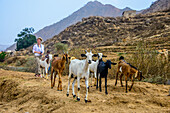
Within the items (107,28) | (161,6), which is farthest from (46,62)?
(161,6)

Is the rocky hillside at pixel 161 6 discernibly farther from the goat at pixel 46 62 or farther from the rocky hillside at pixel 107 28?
the goat at pixel 46 62

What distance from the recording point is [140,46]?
1034 centimetres

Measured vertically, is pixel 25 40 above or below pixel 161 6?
below

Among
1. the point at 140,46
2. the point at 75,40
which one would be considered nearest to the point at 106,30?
the point at 75,40

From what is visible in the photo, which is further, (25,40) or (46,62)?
(25,40)

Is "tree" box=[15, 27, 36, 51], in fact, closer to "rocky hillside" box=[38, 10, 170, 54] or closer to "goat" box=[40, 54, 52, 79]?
"rocky hillside" box=[38, 10, 170, 54]

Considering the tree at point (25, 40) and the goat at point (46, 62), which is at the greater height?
the tree at point (25, 40)

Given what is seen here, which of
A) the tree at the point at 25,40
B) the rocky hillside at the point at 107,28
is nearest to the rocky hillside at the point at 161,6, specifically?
the rocky hillside at the point at 107,28

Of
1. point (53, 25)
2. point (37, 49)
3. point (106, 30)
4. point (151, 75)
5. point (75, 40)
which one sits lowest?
point (151, 75)

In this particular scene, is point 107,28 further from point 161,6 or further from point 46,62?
point 161,6

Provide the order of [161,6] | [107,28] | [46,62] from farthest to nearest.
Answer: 1. [161,6]
2. [107,28]
3. [46,62]

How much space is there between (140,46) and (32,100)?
7.81m

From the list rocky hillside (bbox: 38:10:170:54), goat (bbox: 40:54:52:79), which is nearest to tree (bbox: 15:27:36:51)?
→ rocky hillside (bbox: 38:10:170:54)

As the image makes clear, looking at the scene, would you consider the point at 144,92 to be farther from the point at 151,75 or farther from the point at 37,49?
the point at 37,49
